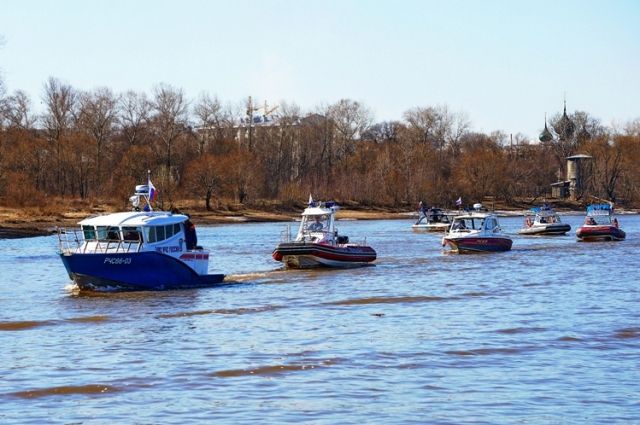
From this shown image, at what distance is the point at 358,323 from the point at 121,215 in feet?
44.4

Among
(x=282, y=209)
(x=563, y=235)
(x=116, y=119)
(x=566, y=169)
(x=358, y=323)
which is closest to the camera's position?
(x=358, y=323)

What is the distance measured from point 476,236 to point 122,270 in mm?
30386

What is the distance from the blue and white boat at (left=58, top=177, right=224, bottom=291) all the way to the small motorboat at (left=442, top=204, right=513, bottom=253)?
87.0ft

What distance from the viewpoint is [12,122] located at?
140 m

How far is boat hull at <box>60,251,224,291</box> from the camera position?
131 ft

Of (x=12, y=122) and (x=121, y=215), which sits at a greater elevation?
(x=12, y=122)

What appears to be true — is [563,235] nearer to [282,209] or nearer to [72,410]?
[282,209]

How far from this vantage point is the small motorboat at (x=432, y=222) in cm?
10306

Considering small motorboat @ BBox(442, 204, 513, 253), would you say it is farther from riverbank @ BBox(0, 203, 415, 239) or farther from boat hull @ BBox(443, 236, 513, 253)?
riverbank @ BBox(0, 203, 415, 239)

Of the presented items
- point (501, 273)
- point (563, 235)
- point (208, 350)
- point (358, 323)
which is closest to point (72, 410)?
point (208, 350)

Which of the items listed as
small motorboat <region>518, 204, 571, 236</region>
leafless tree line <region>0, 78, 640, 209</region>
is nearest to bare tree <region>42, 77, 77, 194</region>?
leafless tree line <region>0, 78, 640, 209</region>

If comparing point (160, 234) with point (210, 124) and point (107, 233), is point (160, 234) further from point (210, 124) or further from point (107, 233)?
point (210, 124)

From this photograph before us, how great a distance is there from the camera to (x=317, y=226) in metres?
53.2

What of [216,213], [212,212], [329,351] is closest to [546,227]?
[216,213]
